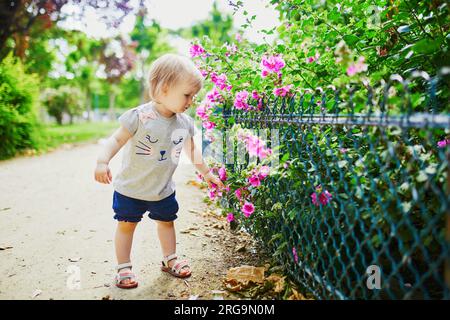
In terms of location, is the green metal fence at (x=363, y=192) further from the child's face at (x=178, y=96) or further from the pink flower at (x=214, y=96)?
the child's face at (x=178, y=96)

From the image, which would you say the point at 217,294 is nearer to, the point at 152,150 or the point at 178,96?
the point at 152,150

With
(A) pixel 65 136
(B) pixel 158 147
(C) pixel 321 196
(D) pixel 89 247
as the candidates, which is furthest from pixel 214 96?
(A) pixel 65 136

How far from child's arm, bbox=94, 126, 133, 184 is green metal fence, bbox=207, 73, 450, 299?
2.95 ft

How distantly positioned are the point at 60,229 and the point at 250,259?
1.81m

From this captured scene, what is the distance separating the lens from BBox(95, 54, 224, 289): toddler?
2.35 m

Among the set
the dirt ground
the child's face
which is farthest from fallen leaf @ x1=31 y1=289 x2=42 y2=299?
the child's face

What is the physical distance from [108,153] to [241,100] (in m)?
1.01

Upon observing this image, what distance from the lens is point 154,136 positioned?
2428 millimetres

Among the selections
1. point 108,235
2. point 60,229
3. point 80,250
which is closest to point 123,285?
point 80,250

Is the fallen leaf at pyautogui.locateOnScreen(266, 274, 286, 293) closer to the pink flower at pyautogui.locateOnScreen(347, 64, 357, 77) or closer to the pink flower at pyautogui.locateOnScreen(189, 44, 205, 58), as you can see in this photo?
the pink flower at pyautogui.locateOnScreen(347, 64, 357, 77)

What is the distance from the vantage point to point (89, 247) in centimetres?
311

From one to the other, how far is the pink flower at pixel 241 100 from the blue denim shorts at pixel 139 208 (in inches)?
31.6

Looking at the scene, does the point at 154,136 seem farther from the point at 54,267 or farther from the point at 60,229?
the point at 60,229

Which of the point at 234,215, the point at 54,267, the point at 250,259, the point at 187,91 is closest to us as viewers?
the point at 187,91
